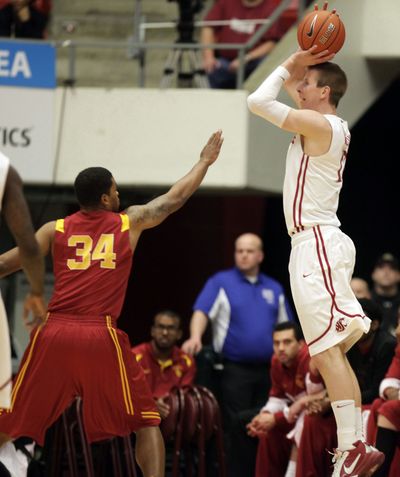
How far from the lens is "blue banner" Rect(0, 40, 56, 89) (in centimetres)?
1101

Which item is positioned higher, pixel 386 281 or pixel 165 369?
pixel 386 281

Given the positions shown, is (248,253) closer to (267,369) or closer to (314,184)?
(267,369)

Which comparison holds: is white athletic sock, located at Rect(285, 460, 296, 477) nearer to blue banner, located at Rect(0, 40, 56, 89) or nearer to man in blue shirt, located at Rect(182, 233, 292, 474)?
man in blue shirt, located at Rect(182, 233, 292, 474)

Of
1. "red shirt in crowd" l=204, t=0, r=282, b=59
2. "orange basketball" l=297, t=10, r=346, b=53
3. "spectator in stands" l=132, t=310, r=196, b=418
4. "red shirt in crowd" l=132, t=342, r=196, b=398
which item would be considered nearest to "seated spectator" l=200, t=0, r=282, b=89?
"red shirt in crowd" l=204, t=0, r=282, b=59

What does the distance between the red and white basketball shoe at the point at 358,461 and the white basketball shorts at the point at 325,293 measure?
571 millimetres

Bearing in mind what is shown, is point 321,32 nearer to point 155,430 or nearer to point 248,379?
point 155,430

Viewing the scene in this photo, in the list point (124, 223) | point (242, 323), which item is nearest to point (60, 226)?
point (124, 223)

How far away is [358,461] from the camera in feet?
22.1

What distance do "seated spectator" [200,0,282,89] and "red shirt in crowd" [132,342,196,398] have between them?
266 centimetres

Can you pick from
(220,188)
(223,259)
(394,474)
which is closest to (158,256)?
(223,259)

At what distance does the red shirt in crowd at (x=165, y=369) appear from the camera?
10188 millimetres

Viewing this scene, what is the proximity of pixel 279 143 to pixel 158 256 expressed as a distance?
11.9 feet

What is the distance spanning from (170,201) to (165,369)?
3.04m

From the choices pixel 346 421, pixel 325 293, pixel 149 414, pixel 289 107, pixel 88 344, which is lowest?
pixel 149 414
